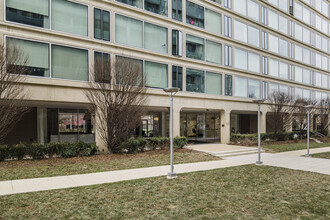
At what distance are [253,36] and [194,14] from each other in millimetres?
8698

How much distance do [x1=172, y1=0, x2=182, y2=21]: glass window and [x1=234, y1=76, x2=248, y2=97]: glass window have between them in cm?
870

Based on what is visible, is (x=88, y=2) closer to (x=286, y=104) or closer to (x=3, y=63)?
(x=3, y=63)

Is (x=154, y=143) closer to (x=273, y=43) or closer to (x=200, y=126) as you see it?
(x=200, y=126)

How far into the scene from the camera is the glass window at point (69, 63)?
47.3ft

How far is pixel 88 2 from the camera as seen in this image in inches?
616

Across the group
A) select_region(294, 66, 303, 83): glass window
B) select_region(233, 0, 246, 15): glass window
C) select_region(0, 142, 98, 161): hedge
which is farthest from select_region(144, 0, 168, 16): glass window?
select_region(294, 66, 303, 83): glass window

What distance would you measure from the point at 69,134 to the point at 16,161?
23.9 feet

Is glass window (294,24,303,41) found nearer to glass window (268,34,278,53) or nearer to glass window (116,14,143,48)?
glass window (268,34,278,53)

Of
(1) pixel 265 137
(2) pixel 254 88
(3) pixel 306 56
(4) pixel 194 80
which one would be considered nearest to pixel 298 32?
(3) pixel 306 56

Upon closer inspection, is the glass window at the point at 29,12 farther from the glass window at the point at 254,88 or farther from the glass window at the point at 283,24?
the glass window at the point at 283,24

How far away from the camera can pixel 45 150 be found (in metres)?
12.8

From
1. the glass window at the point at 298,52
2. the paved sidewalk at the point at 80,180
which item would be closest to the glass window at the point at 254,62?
the glass window at the point at 298,52

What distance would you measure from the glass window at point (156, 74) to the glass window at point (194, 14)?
17.3ft

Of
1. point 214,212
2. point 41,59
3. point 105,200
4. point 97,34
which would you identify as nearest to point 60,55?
point 41,59
